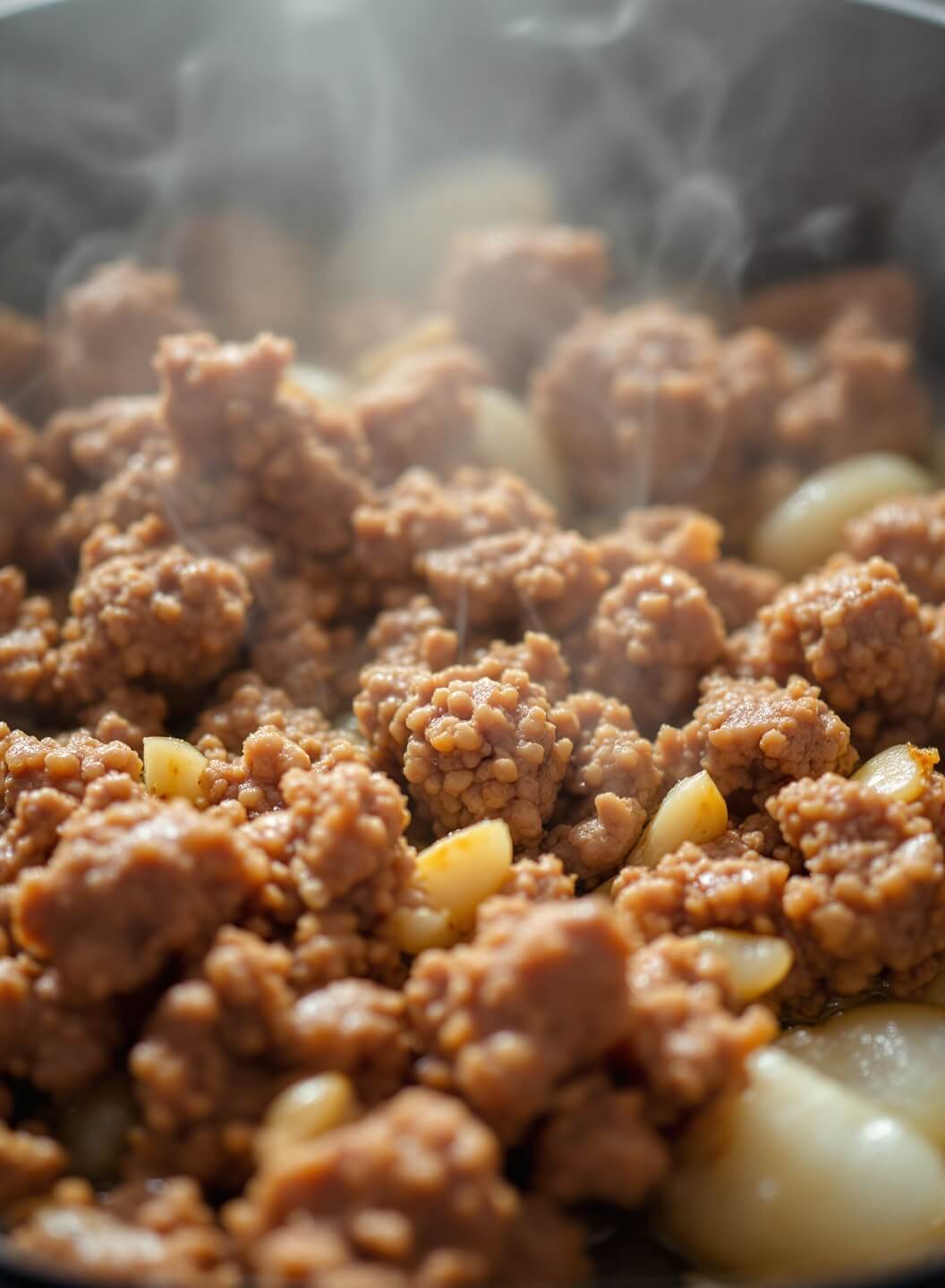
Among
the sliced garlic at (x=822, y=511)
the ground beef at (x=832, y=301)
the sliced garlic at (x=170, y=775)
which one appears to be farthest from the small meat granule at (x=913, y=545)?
the sliced garlic at (x=170, y=775)

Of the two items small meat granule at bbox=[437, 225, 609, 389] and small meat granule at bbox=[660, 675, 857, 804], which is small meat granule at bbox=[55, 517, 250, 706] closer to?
small meat granule at bbox=[660, 675, 857, 804]

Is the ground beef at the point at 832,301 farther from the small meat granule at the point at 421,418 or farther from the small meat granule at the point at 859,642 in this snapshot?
the small meat granule at the point at 859,642

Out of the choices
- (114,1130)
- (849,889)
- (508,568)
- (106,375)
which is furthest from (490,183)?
(114,1130)

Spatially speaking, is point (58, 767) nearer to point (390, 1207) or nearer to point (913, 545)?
point (390, 1207)

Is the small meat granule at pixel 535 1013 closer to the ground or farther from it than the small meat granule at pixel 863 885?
closer to the ground

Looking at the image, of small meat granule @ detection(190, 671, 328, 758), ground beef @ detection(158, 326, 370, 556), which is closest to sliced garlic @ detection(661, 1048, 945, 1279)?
small meat granule @ detection(190, 671, 328, 758)

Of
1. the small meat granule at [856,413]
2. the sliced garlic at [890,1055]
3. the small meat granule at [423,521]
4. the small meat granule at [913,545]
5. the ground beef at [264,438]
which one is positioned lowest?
the sliced garlic at [890,1055]

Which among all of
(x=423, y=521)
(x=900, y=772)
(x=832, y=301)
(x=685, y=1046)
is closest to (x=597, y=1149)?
(x=685, y=1046)
